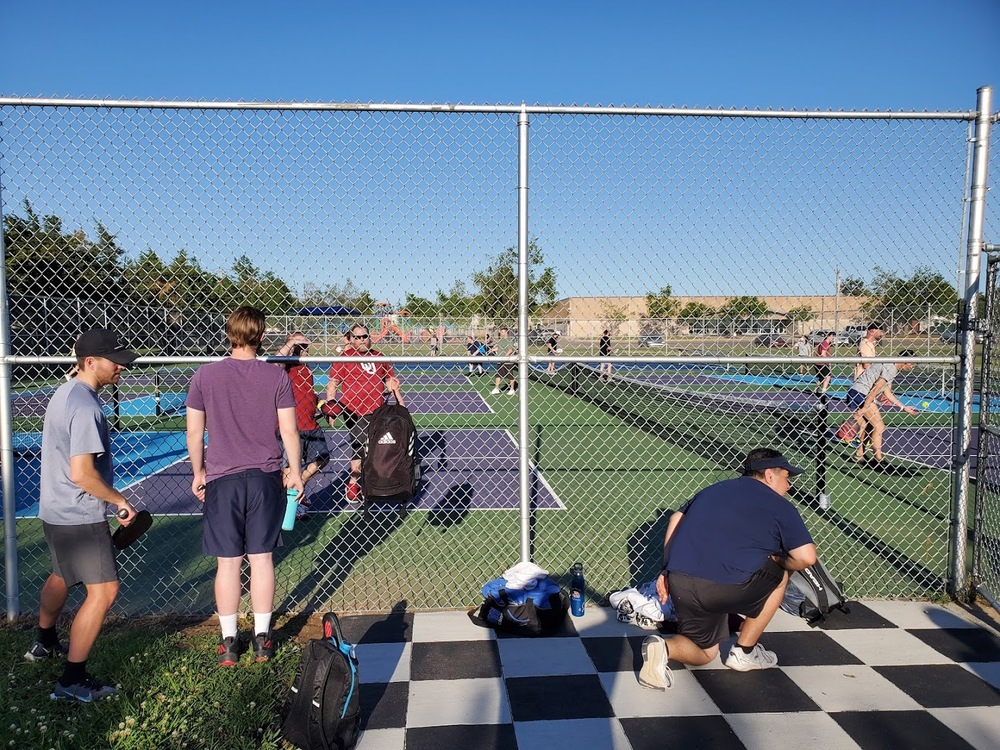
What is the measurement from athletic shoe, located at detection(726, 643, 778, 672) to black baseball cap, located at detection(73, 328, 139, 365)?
3.69 meters

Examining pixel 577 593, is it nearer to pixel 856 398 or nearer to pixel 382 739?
pixel 382 739

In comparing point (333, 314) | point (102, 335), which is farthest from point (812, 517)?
Result: point (102, 335)

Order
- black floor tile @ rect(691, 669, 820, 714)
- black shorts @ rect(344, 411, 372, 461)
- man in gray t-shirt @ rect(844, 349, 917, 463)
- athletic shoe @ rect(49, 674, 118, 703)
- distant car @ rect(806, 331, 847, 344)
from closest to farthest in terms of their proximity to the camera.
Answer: athletic shoe @ rect(49, 674, 118, 703) → black floor tile @ rect(691, 669, 820, 714) → distant car @ rect(806, 331, 847, 344) → black shorts @ rect(344, 411, 372, 461) → man in gray t-shirt @ rect(844, 349, 917, 463)

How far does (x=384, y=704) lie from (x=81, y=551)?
67.6 inches

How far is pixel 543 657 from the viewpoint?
4180 millimetres

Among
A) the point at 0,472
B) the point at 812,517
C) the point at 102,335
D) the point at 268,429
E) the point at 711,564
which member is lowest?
the point at 812,517

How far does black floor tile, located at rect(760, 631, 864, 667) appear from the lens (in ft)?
13.6

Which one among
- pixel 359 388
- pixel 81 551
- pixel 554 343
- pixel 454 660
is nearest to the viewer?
pixel 81 551

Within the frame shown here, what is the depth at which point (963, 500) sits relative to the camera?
16.2 ft

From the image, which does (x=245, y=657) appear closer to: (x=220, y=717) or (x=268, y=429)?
(x=220, y=717)

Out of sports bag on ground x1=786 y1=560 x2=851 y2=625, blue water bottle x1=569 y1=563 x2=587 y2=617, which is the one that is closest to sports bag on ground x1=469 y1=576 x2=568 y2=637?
blue water bottle x1=569 y1=563 x2=587 y2=617

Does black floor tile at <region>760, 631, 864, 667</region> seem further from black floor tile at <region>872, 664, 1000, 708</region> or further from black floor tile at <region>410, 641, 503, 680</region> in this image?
black floor tile at <region>410, 641, 503, 680</region>

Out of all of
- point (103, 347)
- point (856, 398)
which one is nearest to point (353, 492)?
point (103, 347)

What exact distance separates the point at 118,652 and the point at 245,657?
0.76m
